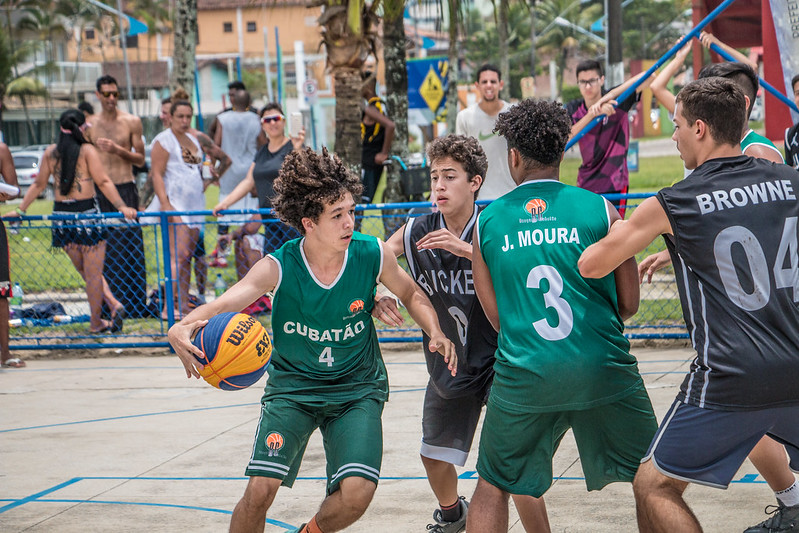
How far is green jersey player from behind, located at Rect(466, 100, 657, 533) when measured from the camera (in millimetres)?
3848

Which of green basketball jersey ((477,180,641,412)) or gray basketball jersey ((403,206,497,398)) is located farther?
gray basketball jersey ((403,206,497,398))

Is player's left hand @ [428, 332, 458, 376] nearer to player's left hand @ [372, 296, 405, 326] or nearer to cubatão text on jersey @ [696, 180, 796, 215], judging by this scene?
player's left hand @ [372, 296, 405, 326]

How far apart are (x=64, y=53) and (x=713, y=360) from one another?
93630mm

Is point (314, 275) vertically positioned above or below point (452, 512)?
above

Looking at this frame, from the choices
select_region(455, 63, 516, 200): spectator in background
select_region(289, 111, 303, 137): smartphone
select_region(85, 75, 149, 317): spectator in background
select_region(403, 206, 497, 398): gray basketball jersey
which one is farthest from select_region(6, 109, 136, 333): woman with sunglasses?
select_region(403, 206, 497, 398): gray basketball jersey

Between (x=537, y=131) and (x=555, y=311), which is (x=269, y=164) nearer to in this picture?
(x=537, y=131)

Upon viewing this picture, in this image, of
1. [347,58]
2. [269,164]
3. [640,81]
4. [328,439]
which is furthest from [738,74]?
[347,58]

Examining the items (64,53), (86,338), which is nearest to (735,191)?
(86,338)

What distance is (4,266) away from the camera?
361 inches

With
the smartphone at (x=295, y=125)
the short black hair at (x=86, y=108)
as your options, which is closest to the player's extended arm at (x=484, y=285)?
the smartphone at (x=295, y=125)

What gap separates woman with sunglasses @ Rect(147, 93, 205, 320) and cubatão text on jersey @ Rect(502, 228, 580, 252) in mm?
6733

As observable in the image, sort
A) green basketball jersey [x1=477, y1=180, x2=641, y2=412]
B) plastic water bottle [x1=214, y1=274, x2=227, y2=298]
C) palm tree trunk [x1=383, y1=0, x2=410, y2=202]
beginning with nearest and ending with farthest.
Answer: green basketball jersey [x1=477, y1=180, x2=641, y2=412] → plastic water bottle [x1=214, y1=274, x2=227, y2=298] → palm tree trunk [x1=383, y1=0, x2=410, y2=202]

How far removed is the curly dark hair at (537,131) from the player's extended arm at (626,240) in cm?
47

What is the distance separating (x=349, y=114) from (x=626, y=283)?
27.0 ft
